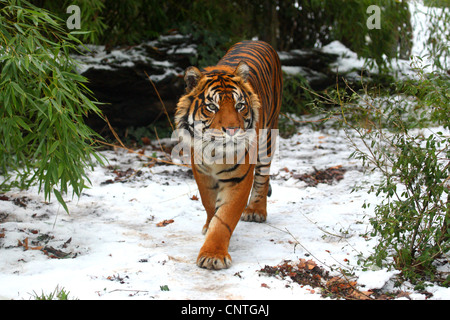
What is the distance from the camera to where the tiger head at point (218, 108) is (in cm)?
297

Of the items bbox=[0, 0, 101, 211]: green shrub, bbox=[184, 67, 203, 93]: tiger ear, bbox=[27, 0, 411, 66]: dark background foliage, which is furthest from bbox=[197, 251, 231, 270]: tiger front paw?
bbox=[27, 0, 411, 66]: dark background foliage

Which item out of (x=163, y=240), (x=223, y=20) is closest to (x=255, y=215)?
(x=163, y=240)

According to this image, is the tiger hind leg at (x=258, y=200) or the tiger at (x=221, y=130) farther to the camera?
the tiger hind leg at (x=258, y=200)

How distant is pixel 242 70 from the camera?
3.20 m

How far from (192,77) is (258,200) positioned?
129 cm

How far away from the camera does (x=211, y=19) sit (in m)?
6.45

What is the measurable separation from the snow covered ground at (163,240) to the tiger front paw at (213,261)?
0.12ft

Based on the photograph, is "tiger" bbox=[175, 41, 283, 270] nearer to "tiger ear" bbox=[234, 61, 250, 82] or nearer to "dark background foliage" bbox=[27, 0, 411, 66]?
"tiger ear" bbox=[234, 61, 250, 82]

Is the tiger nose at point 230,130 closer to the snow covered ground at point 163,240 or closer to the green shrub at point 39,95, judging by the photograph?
the snow covered ground at point 163,240

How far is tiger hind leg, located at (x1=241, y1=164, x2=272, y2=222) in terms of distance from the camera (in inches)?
155

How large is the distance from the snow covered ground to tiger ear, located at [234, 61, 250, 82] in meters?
0.79

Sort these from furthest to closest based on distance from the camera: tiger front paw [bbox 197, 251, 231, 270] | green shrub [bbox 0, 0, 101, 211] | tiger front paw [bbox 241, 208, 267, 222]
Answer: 1. tiger front paw [bbox 241, 208, 267, 222]
2. tiger front paw [bbox 197, 251, 231, 270]
3. green shrub [bbox 0, 0, 101, 211]

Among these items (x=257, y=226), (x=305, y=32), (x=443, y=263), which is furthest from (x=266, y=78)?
(x=305, y=32)

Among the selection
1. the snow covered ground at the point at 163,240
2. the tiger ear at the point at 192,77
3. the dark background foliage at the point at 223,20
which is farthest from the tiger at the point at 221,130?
the dark background foliage at the point at 223,20
